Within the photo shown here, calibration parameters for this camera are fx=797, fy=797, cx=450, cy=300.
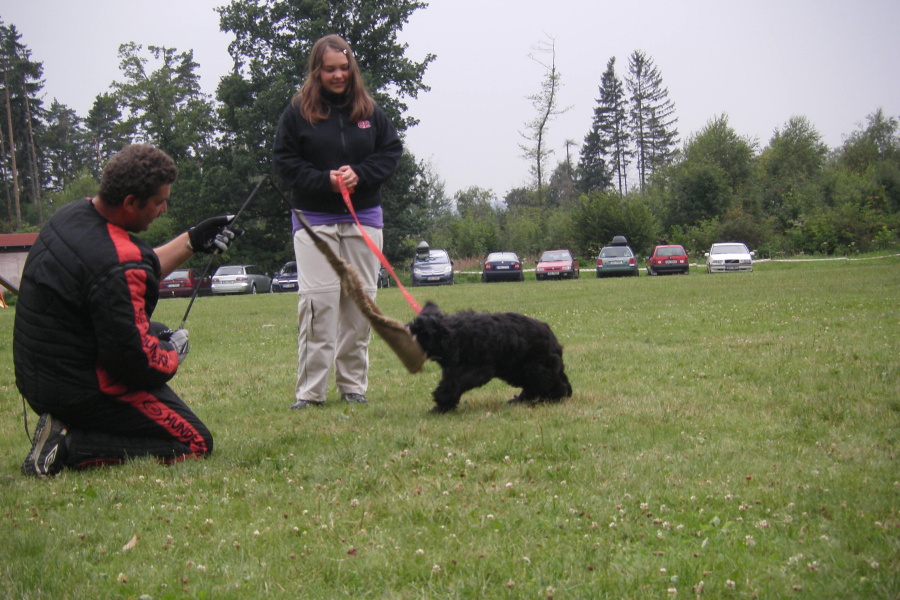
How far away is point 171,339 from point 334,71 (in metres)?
2.18

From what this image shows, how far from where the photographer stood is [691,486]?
11.3 ft

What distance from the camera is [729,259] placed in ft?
114

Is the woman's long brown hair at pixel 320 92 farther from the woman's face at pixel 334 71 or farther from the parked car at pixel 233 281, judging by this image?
the parked car at pixel 233 281

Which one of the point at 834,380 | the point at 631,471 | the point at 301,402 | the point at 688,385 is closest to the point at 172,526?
the point at 631,471

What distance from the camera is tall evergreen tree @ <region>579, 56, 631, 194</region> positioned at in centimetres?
7331

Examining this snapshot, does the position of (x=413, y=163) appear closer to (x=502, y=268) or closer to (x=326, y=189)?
(x=502, y=268)

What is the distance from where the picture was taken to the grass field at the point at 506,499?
2.62 m

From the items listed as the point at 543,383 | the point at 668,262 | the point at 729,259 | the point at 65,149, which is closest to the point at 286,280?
the point at 668,262

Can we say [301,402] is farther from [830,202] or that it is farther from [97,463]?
[830,202]

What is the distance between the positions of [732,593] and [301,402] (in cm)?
384

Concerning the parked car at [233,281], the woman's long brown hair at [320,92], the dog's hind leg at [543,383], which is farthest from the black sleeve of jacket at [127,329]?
the parked car at [233,281]

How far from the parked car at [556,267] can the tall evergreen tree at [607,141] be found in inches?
1515

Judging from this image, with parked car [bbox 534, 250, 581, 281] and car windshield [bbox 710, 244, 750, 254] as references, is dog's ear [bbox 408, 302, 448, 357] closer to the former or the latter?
parked car [bbox 534, 250, 581, 281]

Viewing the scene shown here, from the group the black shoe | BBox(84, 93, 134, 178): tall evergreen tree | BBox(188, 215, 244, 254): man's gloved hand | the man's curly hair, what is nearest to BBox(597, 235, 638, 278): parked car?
BBox(188, 215, 244, 254): man's gloved hand
